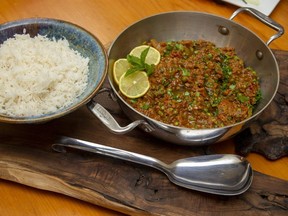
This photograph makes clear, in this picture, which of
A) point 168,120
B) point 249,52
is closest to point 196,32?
point 249,52

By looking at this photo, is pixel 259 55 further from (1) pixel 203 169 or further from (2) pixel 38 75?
(2) pixel 38 75

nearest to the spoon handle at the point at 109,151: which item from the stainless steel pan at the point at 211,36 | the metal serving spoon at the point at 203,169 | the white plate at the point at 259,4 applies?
the metal serving spoon at the point at 203,169

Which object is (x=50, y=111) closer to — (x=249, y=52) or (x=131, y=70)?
(x=131, y=70)

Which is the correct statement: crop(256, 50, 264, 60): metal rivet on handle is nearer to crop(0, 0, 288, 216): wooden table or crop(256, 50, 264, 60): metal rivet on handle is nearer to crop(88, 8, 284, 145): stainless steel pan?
crop(88, 8, 284, 145): stainless steel pan

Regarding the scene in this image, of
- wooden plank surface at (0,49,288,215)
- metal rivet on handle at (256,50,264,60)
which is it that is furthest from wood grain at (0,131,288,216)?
metal rivet on handle at (256,50,264,60)

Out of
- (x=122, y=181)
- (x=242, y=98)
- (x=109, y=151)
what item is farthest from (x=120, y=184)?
(x=242, y=98)

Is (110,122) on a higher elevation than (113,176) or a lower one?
higher
